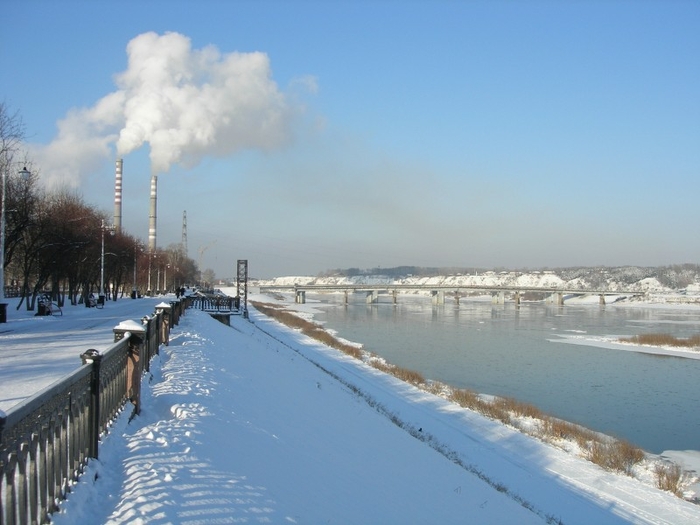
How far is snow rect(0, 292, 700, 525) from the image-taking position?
585 centimetres

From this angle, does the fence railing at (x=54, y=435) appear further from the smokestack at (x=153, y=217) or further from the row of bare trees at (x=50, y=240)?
the smokestack at (x=153, y=217)

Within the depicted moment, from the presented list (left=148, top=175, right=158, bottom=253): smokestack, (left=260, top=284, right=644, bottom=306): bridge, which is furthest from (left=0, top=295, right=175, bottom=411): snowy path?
(left=260, top=284, right=644, bottom=306): bridge

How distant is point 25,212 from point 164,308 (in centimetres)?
1747

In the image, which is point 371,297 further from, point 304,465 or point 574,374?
point 304,465

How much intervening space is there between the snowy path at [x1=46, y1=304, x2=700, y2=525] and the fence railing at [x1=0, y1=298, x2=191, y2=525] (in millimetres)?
259

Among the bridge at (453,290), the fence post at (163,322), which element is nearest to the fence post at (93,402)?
the fence post at (163,322)

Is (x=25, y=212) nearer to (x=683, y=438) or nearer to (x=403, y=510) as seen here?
(x=403, y=510)

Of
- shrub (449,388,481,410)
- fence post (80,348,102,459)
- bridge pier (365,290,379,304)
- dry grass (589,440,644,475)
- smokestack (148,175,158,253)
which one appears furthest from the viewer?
bridge pier (365,290,379,304)

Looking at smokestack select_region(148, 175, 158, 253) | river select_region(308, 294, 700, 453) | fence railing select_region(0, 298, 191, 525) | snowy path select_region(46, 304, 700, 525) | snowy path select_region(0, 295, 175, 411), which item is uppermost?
smokestack select_region(148, 175, 158, 253)

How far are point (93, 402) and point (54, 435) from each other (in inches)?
52.5

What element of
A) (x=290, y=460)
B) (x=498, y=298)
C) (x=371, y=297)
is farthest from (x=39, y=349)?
(x=498, y=298)

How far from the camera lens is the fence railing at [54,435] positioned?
386 cm

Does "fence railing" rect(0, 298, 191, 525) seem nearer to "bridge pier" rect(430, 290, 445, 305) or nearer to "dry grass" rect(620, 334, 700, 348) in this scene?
"dry grass" rect(620, 334, 700, 348)

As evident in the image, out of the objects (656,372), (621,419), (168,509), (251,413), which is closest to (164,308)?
(251,413)
